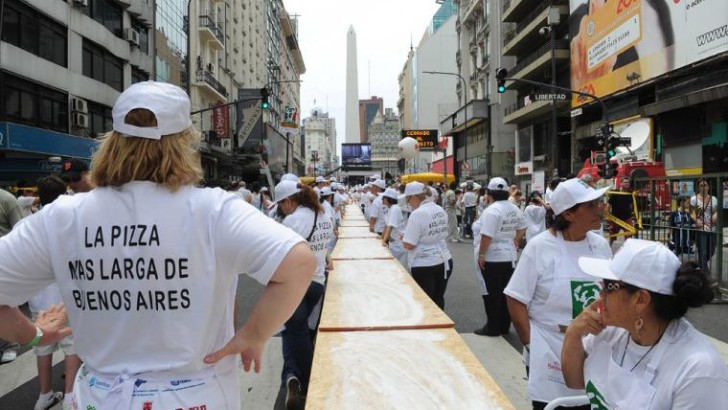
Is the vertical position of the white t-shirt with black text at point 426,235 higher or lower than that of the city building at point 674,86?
lower

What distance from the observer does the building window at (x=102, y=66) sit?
24938 millimetres

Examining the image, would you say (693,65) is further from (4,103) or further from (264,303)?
(4,103)

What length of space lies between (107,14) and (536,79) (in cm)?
2833

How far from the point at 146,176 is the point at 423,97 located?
9000 centimetres

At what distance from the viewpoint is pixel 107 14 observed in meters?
27.0

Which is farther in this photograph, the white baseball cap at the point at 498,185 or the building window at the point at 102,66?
the building window at the point at 102,66

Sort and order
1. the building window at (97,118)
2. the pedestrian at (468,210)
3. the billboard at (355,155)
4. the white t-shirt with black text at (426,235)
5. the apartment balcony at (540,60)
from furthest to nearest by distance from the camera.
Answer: the billboard at (355,155)
the apartment balcony at (540,60)
the building window at (97,118)
the pedestrian at (468,210)
the white t-shirt with black text at (426,235)

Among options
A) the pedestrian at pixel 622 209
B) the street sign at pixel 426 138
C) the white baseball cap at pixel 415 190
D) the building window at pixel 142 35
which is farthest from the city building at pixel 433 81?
the white baseball cap at pixel 415 190

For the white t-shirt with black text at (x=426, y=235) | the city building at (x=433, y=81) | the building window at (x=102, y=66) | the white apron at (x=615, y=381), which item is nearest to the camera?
the white apron at (x=615, y=381)

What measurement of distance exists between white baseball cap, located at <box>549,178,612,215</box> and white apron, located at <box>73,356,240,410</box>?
2280 mm

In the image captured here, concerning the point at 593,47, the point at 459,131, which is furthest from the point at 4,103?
the point at 459,131

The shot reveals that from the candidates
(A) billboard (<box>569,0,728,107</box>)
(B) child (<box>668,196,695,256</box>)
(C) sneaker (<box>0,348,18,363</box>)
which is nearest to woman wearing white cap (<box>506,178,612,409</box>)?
(C) sneaker (<box>0,348,18,363</box>)

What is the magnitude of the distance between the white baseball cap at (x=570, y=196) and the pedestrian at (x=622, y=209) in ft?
27.8

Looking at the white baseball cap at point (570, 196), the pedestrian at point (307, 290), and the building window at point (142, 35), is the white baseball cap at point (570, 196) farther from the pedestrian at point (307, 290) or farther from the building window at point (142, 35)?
the building window at point (142, 35)
